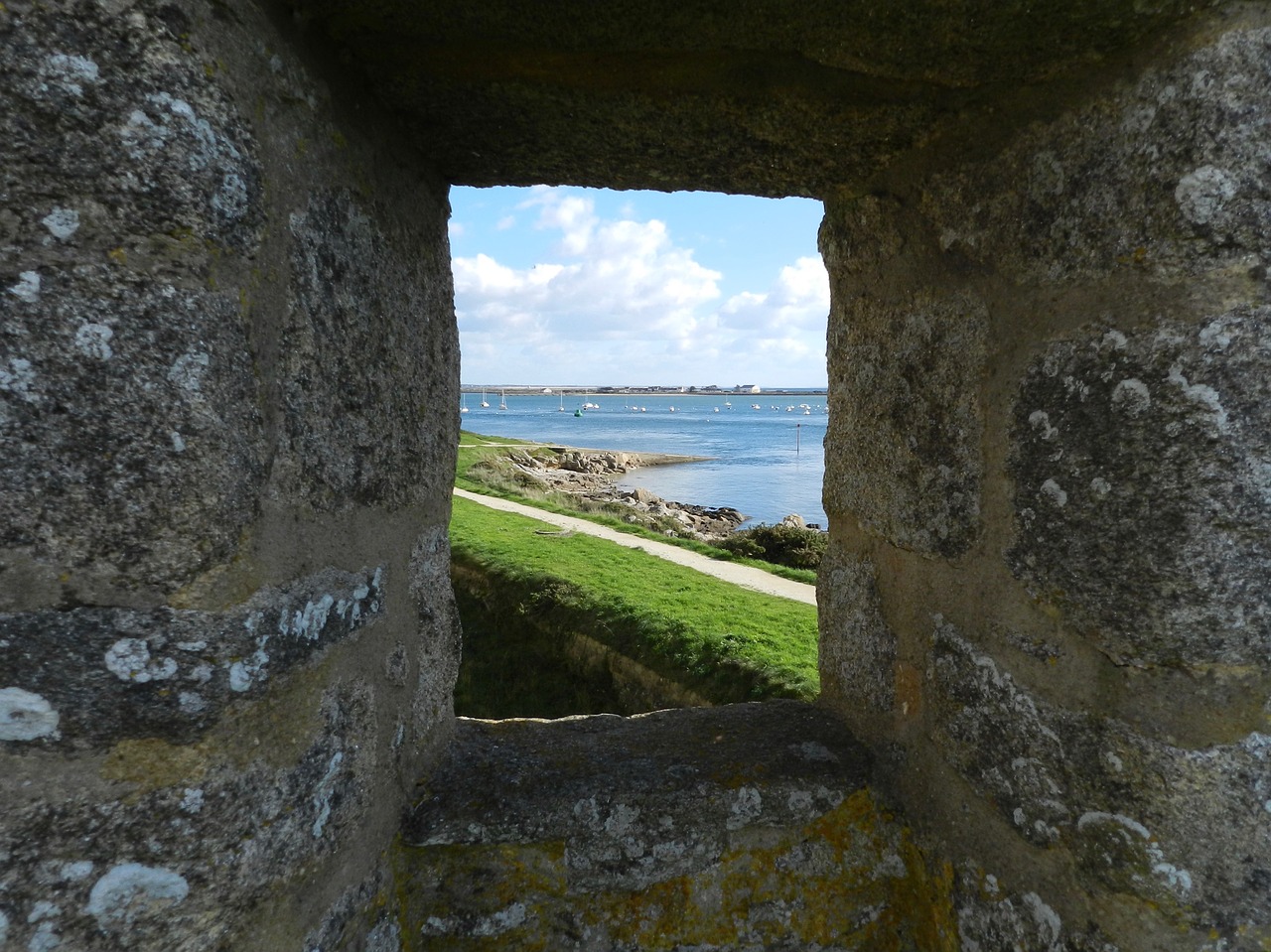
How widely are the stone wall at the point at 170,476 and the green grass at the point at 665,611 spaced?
4.62 metres

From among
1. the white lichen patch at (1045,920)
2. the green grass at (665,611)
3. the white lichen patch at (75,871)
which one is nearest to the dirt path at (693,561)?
the green grass at (665,611)

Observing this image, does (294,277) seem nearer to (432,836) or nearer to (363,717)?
(363,717)

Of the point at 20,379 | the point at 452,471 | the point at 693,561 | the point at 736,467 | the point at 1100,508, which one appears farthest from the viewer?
the point at 736,467

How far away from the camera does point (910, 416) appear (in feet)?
4.99

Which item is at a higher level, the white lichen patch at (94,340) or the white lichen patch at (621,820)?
the white lichen patch at (94,340)

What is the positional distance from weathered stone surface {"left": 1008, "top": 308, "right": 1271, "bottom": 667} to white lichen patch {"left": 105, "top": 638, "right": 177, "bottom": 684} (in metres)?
1.24

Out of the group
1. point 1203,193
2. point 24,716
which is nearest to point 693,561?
point 1203,193

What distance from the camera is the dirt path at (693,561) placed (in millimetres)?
9078

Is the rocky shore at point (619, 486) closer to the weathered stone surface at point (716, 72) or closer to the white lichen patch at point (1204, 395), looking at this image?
the weathered stone surface at point (716, 72)

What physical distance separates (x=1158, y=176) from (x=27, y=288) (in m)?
1.39

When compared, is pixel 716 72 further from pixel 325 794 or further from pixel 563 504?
pixel 563 504

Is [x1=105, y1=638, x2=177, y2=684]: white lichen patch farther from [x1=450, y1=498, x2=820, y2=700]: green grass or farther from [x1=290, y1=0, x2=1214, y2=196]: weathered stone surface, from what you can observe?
[x1=450, y1=498, x2=820, y2=700]: green grass

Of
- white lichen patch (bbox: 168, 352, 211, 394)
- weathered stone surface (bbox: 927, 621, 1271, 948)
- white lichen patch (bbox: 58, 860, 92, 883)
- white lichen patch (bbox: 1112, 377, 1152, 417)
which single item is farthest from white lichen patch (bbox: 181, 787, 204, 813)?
white lichen patch (bbox: 1112, 377, 1152, 417)

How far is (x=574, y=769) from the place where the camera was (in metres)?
1.58
